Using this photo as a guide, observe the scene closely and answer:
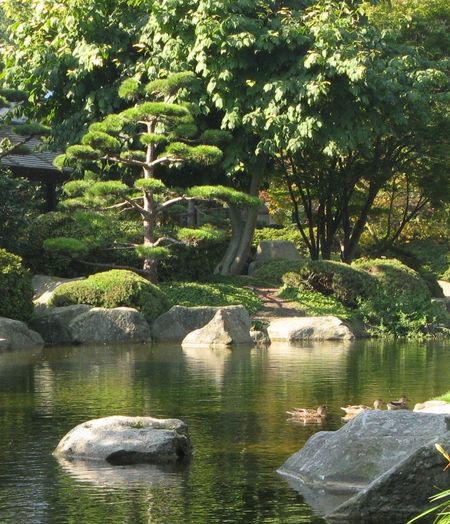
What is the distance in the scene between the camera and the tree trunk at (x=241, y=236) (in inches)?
1103

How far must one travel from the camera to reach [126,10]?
27.6 m

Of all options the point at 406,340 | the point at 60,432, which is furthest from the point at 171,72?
the point at 60,432

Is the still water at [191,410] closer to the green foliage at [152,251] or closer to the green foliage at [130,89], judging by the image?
the green foliage at [152,251]

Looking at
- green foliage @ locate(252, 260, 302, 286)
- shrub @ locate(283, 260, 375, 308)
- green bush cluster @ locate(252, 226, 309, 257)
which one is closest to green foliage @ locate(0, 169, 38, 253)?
green foliage @ locate(252, 260, 302, 286)

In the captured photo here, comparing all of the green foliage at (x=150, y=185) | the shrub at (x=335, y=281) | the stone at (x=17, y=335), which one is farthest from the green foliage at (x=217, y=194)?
the stone at (x=17, y=335)

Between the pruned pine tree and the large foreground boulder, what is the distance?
48.6 ft

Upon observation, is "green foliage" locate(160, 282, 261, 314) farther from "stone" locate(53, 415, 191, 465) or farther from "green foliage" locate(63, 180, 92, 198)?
"stone" locate(53, 415, 191, 465)

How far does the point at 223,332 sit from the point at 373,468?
12160 mm

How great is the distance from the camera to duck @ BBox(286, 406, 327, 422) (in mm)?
11273

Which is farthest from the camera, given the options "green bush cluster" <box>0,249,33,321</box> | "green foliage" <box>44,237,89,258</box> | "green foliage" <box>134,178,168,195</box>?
"green foliage" <box>134,178,168,195</box>

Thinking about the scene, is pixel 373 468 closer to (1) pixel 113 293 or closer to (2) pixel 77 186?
(1) pixel 113 293

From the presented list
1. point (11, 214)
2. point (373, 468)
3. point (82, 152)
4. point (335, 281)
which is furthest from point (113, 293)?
point (373, 468)

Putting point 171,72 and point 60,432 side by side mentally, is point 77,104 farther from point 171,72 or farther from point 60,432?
point 60,432

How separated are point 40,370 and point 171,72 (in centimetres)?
1140
